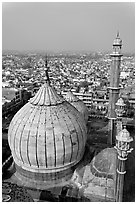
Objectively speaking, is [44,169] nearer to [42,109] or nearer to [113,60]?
[42,109]

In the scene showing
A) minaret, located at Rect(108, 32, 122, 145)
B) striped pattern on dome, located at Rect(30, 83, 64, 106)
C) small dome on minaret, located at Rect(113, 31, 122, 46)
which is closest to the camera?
striped pattern on dome, located at Rect(30, 83, 64, 106)

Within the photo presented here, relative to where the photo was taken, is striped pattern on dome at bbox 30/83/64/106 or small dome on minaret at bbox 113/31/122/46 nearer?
striped pattern on dome at bbox 30/83/64/106

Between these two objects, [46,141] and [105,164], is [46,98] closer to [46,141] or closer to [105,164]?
[46,141]

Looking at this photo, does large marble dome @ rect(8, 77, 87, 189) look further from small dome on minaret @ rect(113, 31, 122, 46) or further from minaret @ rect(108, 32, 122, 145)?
small dome on minaret @ rect(113, 31, 122, 46)

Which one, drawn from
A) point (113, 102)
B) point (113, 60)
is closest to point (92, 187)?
point (113, 102)

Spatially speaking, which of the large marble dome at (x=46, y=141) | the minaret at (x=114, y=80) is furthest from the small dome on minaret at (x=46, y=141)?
the minaret at (x=114, y=80)

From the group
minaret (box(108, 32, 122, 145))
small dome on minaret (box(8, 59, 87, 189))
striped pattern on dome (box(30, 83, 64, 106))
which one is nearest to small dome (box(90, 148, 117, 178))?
small dome on minaret (box(8, 59, 87, 189))

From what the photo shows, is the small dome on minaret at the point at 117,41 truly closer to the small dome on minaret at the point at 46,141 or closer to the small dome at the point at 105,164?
the small dome on minaret at the point at 46,141
